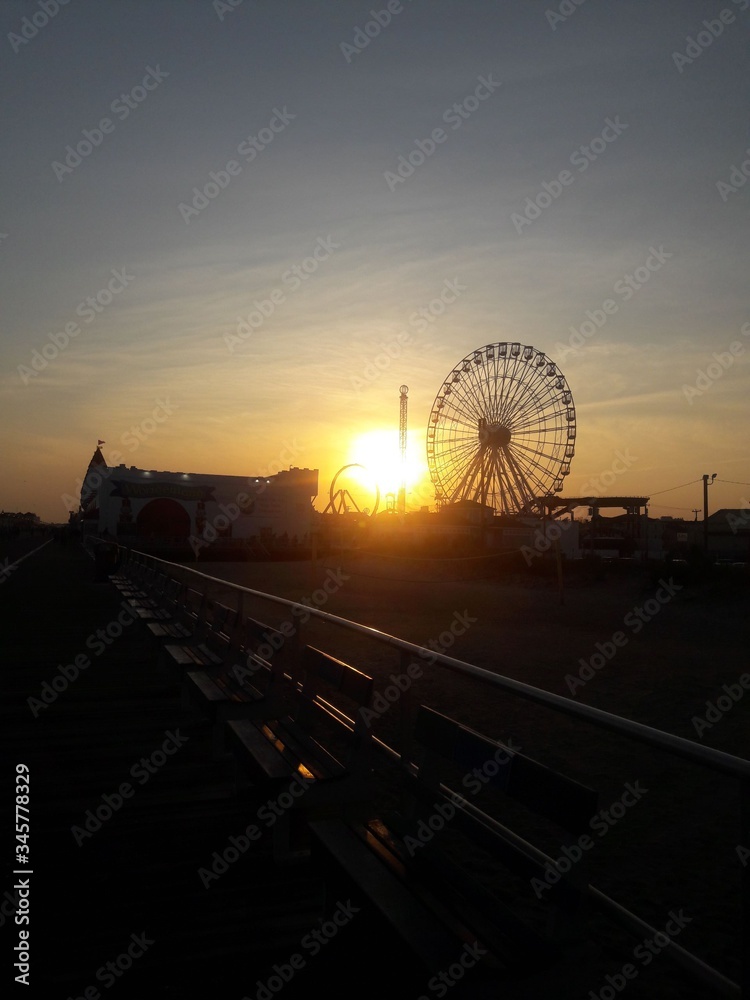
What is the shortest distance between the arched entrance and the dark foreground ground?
43807 mm

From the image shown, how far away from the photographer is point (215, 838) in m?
4.14

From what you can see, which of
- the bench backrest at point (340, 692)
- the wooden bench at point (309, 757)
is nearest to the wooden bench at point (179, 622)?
the bench backrest at point (340, 692)

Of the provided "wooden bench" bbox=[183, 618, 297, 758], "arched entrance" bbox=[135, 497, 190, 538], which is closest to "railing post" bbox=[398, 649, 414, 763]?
"wooden bench" bbox=[183, 618, 297, 758]

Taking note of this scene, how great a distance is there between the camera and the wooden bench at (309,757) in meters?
3.71

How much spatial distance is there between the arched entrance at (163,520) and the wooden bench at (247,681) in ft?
166

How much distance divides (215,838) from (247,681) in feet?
6.91

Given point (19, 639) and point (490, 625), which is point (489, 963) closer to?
point (19, 639)

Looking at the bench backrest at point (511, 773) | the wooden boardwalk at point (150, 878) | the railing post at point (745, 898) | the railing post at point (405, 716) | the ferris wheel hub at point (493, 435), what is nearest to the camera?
the railing post at point (745, 898)

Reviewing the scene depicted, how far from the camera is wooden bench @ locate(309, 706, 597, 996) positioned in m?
2.24

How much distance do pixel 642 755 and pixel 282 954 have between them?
567cm

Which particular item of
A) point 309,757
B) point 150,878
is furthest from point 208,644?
point 150,878

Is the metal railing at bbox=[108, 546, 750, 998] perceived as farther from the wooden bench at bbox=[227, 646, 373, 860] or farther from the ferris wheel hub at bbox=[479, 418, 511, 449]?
the ferris wheel hub at bbox=[479, 418, 511, 449]

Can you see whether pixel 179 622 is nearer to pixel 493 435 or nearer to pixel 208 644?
pixel 208 644

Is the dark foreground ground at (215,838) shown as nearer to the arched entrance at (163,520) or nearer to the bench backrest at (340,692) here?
the bench backrest at (340,692)
